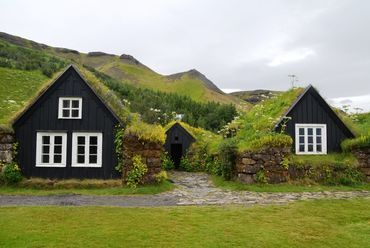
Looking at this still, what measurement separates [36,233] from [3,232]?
2.75 feet

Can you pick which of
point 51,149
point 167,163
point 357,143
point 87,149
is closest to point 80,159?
point 87,149

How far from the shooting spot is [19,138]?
17125 millimetres

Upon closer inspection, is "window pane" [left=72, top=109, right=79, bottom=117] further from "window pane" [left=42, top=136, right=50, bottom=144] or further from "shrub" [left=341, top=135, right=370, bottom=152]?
"shrub" [left=341, top=135, right=370, bottom=152]

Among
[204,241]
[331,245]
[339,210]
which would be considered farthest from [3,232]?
[339,210]

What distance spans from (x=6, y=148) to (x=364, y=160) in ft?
58.8

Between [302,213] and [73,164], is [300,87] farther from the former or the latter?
[73,164]

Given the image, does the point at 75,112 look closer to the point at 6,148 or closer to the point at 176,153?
the point at 6,148

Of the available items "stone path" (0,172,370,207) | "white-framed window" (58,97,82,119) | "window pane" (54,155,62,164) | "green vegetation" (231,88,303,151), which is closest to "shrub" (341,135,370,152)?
"stone path" (0,172,370,207)

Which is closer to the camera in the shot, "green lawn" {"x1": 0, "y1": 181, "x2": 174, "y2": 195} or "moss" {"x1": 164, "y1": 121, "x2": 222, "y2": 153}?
"green lawn" {"x1": 0, "y1": 181, "x2": 174, "y2": 195}

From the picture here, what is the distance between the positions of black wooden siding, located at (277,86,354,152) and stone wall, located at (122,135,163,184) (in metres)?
8.45

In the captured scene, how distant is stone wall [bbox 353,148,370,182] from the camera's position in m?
18.6

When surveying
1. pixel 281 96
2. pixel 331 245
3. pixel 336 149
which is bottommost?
pixel 331 245

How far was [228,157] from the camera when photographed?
1900cm

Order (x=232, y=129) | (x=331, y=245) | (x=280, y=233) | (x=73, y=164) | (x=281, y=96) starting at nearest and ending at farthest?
(x=331, y=245) → (x=280, y=233) → (x=73, y=164) → (x=281, y=96) → (x=232, y=129)
